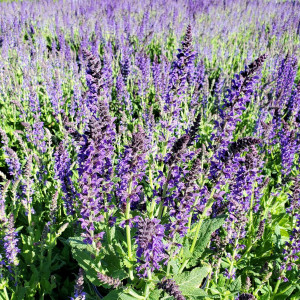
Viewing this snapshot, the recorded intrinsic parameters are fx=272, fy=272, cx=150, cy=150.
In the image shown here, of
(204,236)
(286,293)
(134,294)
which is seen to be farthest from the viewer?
(286,293)

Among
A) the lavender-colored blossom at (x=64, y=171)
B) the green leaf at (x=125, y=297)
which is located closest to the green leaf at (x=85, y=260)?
the green leaf at (x=125, y=297)

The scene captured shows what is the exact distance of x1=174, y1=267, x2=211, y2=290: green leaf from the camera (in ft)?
7.80

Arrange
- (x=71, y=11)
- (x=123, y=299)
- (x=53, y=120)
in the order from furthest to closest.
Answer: (x=71, y=11) → (x=53, y=120) → (x=123, y=299)

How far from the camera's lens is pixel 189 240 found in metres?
2.94

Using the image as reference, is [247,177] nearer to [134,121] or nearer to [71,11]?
[134,121]

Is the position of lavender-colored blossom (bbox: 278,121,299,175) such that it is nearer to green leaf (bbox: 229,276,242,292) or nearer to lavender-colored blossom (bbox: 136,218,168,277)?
green leaf (bbox: 229,276,242,292)

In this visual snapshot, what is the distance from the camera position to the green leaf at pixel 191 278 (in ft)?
7.80

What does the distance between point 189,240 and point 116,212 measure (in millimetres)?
848

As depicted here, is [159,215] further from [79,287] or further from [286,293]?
[286,293]

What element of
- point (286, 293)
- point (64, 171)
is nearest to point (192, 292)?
point (286, 293)

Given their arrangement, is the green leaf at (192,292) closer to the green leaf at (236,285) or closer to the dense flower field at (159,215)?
the dense flower field at (159,215)

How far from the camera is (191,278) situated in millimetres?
2422

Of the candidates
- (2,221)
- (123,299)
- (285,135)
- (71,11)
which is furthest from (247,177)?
(71,11)

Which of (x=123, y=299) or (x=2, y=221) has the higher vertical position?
(x=2, y=221)
